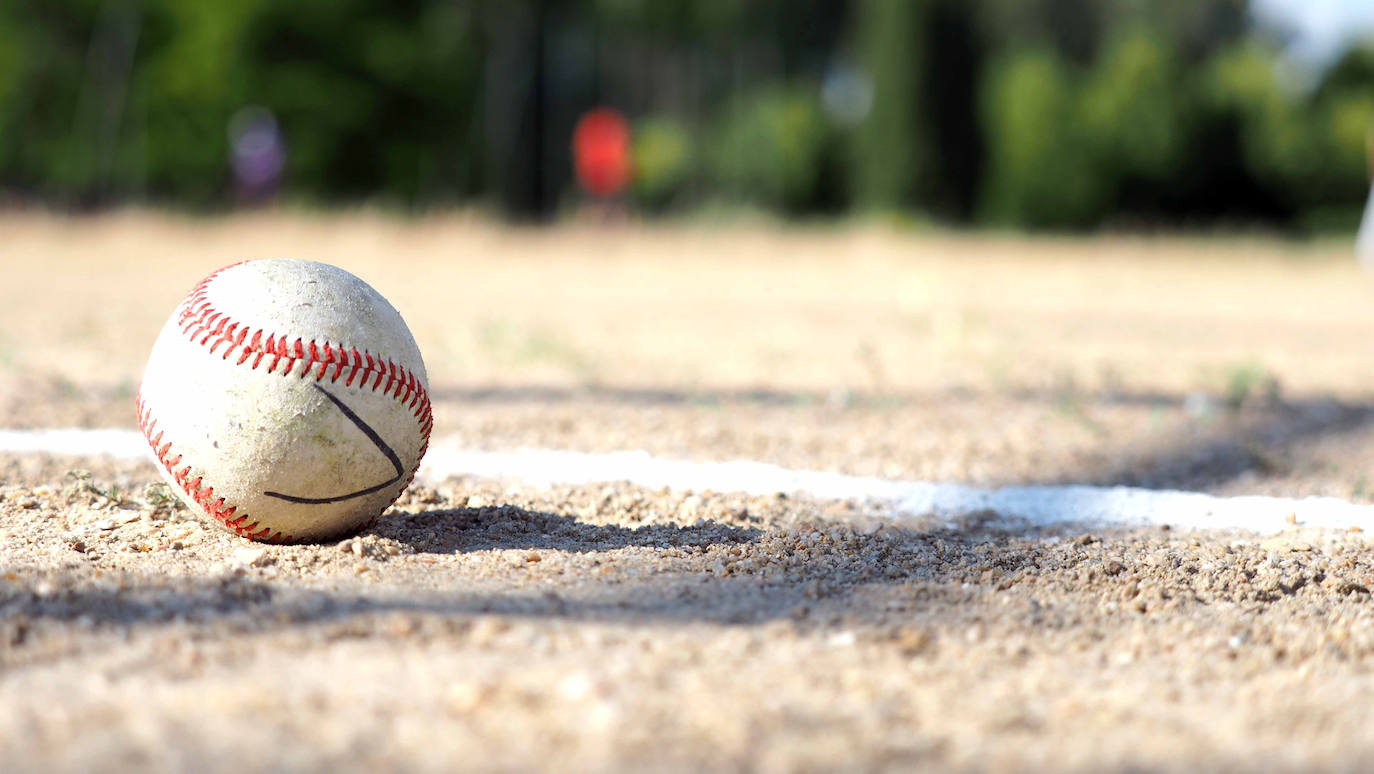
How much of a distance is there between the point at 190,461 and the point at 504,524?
83cm

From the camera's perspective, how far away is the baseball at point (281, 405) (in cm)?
308

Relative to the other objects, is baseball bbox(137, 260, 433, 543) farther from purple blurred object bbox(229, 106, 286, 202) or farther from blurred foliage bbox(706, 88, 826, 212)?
blurred foliage bbox(706, 88, 826, 212)

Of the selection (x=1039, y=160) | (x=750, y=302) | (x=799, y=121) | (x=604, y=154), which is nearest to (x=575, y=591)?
(x=750, y=302)

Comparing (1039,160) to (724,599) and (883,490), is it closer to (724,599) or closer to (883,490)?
(883,490)

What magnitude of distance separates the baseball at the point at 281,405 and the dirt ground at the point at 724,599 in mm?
147

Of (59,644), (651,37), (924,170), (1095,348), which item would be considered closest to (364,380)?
(59,644)

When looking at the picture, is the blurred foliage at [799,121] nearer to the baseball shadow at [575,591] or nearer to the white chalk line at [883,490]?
the white chalk line at [883,490]

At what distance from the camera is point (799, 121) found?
1389 inches

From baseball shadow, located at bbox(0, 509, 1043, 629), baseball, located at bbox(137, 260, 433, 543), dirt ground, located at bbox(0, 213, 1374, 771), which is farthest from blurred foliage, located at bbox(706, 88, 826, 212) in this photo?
baseball, located at bbox(137, 260, 433, 543)

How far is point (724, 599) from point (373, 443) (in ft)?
3.14

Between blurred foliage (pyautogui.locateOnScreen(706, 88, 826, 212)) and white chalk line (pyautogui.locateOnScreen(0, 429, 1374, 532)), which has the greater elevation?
blurred foliage (pyautogui.locateOnScreen(706, 88, 826, 212))

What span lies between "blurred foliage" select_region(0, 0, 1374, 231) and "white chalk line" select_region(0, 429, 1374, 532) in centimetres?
2397

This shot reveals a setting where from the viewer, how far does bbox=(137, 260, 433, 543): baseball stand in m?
3.08

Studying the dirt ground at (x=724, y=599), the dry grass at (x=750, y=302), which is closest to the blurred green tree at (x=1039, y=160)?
the dry grass at (x=750, y=302)
